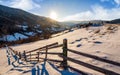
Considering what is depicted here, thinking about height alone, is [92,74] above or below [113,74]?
below

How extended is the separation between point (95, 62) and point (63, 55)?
246 centimetres

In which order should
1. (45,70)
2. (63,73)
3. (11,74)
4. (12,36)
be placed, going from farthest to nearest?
(12,36) → (11,74) → (45,70) → (63,73)

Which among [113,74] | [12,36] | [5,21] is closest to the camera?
[113,74]

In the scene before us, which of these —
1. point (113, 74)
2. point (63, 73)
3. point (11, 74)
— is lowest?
point (11, 74)

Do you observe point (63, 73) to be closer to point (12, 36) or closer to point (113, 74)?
point (113, 74)

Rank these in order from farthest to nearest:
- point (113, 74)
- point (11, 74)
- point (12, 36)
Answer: point (12, 36) < point (11, 74) < point (113, 74)

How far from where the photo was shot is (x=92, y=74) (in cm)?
889

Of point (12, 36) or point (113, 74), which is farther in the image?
point (12, 36)

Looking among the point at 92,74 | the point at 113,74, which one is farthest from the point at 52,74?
the point at 113,74

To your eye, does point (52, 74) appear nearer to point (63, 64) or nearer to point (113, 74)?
point (63, 64)

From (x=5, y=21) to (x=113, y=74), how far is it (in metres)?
156

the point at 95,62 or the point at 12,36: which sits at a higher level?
the point at 95,62

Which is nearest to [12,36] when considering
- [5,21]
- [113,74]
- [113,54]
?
[5,21]

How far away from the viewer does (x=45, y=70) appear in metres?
9.66
